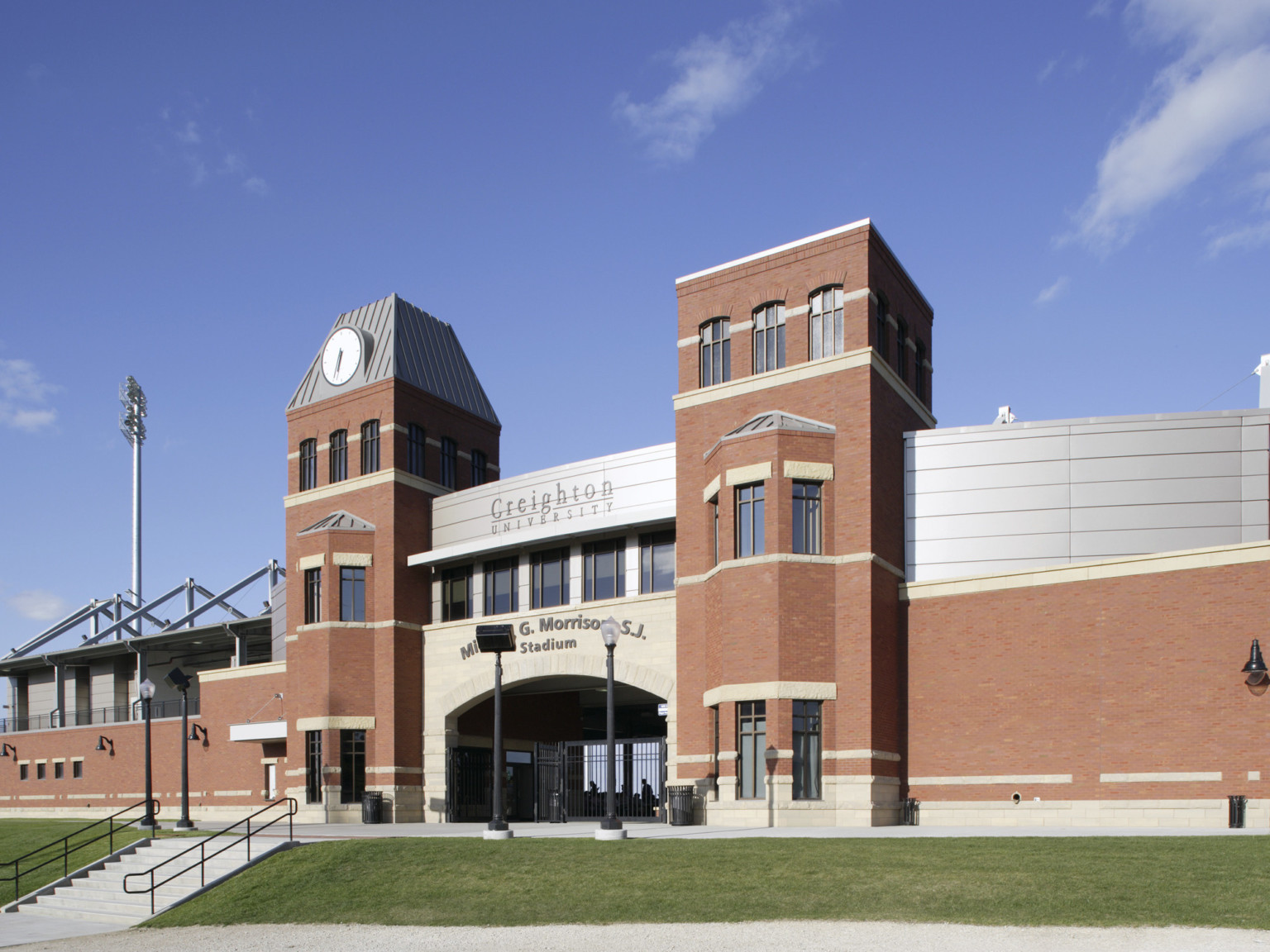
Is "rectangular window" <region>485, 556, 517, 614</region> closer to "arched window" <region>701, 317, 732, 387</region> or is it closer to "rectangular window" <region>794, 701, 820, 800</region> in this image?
"arched window" <region>701, 317, 732, 387</region>

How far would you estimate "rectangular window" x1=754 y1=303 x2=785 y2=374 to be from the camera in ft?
111

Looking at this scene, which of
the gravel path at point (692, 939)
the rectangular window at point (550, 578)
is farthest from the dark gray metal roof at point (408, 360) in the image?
the gravel path at point (692, 939)

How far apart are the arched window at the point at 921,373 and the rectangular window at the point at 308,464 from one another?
21.5 meters

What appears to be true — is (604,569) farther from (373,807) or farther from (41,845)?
(41,845)

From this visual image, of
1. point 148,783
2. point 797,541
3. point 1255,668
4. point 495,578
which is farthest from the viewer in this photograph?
point 495,578

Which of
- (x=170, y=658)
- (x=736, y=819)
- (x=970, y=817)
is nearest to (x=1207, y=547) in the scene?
(x=970, y=817)

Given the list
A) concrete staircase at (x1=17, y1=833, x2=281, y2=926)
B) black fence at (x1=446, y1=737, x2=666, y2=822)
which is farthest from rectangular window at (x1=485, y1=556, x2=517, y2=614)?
concrete staircase at (x1=17, y1=833, x2=281, y2=926)

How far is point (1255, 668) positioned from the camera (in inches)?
1043

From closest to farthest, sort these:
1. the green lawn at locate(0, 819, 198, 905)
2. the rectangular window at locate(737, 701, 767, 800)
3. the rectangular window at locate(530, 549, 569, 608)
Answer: the green lawn at locate(0, 819, 198, 905) → the rectangular window at locate(737, 701, 767, 800) → the rectangular window at locate(530, 549, 569, 608)

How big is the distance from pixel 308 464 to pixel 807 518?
21376mm

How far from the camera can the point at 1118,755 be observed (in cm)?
2847

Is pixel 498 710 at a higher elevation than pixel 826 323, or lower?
lower

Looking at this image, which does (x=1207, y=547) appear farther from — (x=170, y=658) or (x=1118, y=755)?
(x=170, y=658)

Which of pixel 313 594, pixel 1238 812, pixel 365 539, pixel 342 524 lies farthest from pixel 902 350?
pixel 313 594
